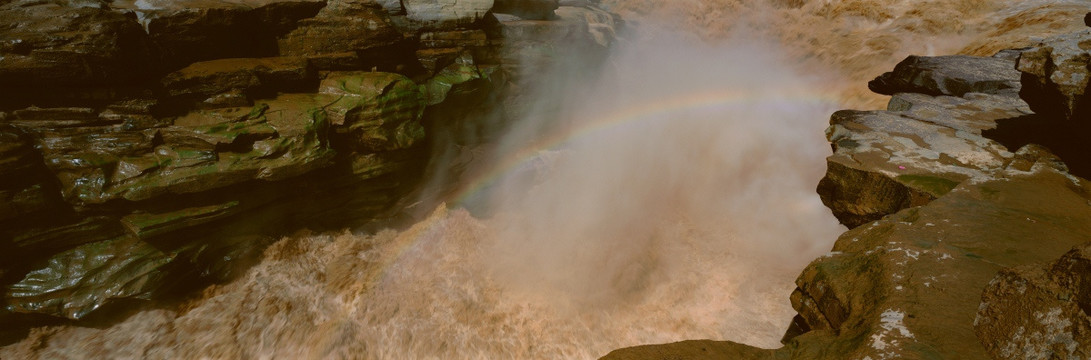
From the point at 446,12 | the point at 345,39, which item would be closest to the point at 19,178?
the point at 345,39

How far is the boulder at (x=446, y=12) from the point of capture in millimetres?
7876

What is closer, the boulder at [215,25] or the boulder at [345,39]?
the boulder at [215,25]

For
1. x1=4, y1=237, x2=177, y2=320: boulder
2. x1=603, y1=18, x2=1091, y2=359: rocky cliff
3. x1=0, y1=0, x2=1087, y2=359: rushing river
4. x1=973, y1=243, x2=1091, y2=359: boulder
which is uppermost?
x1=973, y1=243, x2=1091, y2=359: boulder

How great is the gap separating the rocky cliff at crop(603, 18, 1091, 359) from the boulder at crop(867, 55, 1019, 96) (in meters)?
0.64

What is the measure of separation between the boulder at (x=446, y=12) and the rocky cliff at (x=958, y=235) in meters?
6.09

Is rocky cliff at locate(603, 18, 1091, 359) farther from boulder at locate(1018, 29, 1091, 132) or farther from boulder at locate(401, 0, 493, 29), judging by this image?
boulder at locate(401, 0, 493, 29)

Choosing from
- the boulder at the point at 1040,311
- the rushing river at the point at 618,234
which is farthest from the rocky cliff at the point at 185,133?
the boulder at the point at 1040,311

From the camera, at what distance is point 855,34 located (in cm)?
1141

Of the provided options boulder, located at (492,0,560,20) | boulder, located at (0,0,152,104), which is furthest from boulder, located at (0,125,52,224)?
boulder, located at (492,0,560,20)

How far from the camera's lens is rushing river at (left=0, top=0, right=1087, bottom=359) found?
245 inches

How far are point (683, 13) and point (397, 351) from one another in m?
12.9

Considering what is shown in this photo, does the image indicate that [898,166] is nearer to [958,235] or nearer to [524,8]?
[958,235]

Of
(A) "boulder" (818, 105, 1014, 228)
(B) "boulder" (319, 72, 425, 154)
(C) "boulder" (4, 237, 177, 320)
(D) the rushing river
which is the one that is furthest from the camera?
(B) "boulder" (319, 72, 425, 154)

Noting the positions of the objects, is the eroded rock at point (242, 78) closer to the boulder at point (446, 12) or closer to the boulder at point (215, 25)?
the boulder at point (215, 25)
